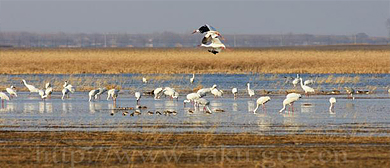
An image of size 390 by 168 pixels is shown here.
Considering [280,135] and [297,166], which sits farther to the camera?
[280,135]

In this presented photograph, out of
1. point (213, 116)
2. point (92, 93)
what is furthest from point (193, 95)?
point (92, 93)

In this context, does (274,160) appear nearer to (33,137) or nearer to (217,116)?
(33,137)

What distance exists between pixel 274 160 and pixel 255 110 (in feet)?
28.4

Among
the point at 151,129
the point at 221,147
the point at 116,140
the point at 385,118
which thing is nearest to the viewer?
the point at 221,147

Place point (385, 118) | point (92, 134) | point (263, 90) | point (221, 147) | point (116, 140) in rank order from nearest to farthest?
point (221, 147) < point (116, 140) < point (92, 134) < point (385, 118) < point (263, 90)

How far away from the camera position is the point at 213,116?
19.6 metres

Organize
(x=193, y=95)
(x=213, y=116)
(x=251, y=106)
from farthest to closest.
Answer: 1. (x=251, y=106)
2. (x=193, y=95)
3. (x=213, y=116)

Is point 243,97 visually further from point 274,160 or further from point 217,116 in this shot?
point 274,160

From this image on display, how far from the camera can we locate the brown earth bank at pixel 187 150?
1165 centimetres

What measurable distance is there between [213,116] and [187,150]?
6.62 m

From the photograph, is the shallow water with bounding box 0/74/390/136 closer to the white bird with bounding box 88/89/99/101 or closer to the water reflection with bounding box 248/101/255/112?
the water reflection with bounding box 248/101/255/112

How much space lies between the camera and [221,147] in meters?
13.3

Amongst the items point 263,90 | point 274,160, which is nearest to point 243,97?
point 263,90

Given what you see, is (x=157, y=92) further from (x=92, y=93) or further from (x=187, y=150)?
(x=187, y=150)
